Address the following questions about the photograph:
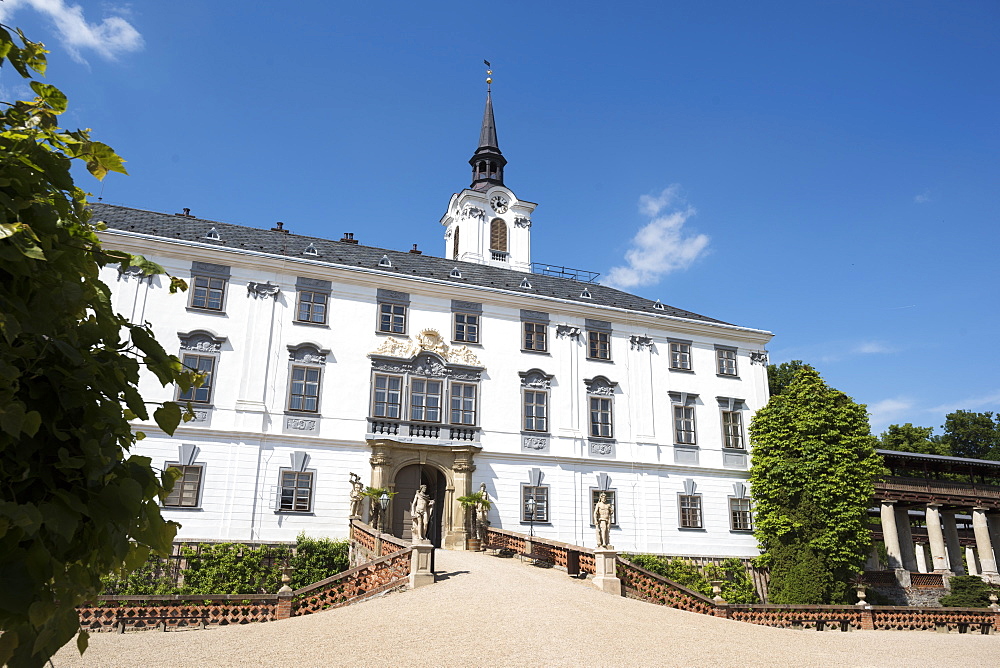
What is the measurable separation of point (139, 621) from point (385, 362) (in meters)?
14.1

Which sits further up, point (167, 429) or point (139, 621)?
point (167, 429)

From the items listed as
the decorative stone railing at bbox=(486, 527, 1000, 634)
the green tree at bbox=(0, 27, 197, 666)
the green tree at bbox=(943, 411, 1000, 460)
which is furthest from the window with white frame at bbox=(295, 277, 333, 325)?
the green tree at bbox=(943, 411, 1000, 460)

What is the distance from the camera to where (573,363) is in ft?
104

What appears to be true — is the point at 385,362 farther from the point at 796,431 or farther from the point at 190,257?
the point at 796,431

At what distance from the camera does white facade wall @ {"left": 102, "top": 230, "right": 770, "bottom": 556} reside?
2583 cm

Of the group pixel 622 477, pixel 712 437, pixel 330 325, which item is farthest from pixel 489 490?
pixel 712 437

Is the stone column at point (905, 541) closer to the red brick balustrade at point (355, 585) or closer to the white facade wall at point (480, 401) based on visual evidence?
the white facade wall at point (480, 401)

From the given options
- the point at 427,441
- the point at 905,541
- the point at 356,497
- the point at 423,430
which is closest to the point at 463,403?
the point at 423,430

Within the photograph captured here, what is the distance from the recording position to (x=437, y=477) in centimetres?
2894

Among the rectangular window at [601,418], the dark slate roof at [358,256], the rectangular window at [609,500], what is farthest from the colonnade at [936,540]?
the rectangular window at [601,418]

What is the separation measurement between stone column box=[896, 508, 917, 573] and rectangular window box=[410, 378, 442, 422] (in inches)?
922

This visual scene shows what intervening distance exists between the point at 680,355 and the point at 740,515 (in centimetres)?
773

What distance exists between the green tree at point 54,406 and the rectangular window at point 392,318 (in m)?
25.7

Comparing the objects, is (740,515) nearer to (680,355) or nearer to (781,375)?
(680,355)
